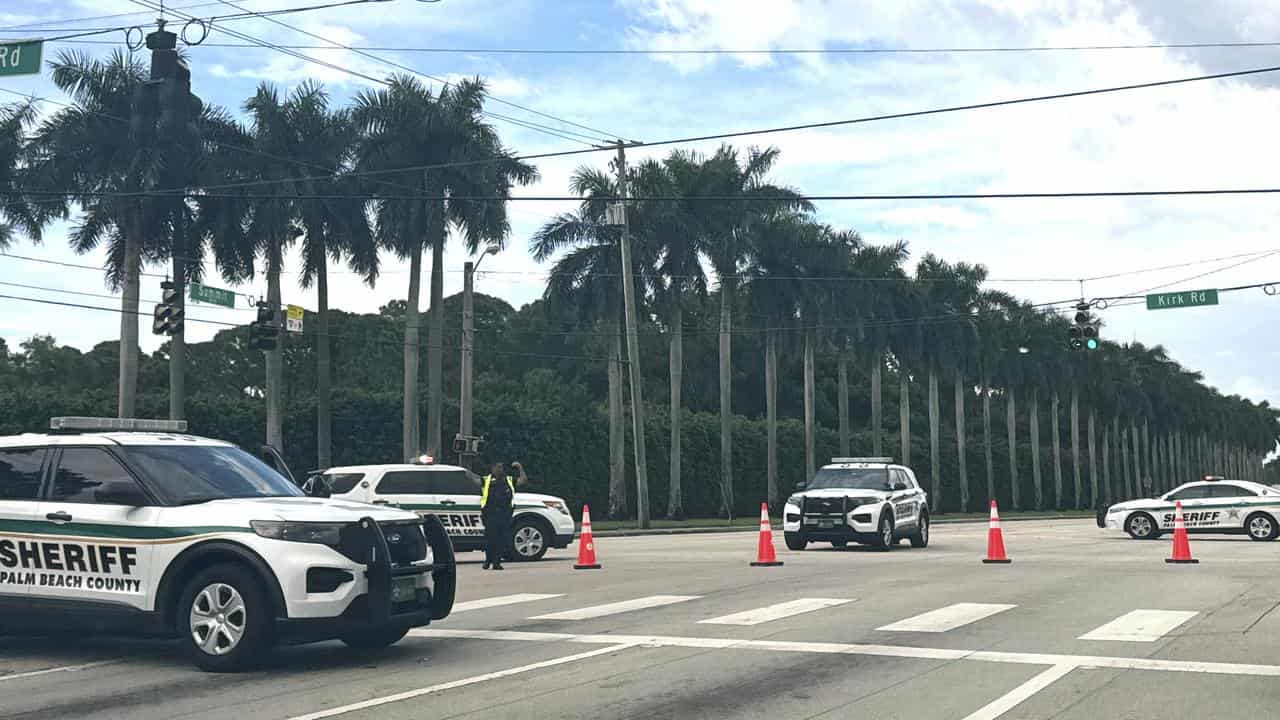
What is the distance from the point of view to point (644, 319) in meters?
64.4

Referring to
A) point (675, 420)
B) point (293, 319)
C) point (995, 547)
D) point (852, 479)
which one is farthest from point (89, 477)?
point (675, 420)

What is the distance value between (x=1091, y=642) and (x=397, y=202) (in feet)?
134

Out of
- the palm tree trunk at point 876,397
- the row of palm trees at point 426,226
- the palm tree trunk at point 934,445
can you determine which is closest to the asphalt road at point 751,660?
the row of palm trees at point 426,226

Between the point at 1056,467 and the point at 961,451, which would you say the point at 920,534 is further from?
the point at 1056,467

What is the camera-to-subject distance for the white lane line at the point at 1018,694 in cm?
841

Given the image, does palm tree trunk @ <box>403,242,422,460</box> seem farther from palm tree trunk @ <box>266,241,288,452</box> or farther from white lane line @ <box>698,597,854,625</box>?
white lane line @ <box>698,597,854,625</box>

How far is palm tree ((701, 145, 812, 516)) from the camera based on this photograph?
193 ft

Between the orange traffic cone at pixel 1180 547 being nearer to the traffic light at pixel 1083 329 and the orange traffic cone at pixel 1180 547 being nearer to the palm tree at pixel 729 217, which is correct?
the traffic light at pixel 1083 329

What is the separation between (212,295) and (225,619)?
82.0 feet

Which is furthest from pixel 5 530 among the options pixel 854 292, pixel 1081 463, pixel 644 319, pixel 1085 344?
pixel 1081 463

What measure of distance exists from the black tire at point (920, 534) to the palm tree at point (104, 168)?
1072 inches

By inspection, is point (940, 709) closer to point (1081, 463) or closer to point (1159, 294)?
point (1159, 294)

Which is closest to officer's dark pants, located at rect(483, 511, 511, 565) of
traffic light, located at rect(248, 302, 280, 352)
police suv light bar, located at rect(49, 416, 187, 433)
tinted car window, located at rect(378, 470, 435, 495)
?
tinted car window, located at rect(378, 470, 435, 495)

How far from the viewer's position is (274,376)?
48.1 meters
